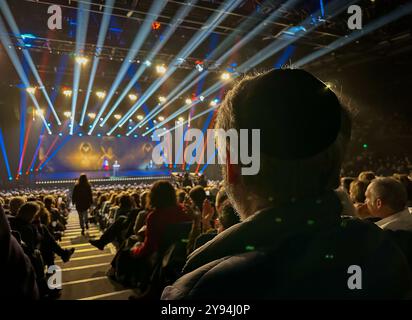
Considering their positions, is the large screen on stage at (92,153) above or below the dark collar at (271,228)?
above

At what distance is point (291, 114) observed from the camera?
67 centimetres

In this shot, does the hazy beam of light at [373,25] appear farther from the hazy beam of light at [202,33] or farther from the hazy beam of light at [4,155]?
the hazy beam of light at [4,155]

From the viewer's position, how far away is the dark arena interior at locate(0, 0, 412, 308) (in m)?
0.63

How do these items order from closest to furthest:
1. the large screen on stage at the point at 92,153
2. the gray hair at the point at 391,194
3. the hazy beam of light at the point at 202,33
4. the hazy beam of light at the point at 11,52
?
the gray hair at the point at 391,194 → the hazy beam of light at the point at 202,33 → the hazy beam of light at the point at 11,52 → the large screen on stage at the point at 92,153

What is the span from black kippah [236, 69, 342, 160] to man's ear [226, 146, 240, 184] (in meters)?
0.10

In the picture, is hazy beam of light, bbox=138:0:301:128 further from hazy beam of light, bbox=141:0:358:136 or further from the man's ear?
the man's ear

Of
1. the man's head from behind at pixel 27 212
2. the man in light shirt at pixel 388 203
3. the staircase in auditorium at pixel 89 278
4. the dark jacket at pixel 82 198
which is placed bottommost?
the staircase in auditorium at pixel 89 278

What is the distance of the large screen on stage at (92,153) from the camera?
977 inches

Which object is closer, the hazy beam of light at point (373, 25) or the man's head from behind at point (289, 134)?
the man's head from behind at point (289, 134)

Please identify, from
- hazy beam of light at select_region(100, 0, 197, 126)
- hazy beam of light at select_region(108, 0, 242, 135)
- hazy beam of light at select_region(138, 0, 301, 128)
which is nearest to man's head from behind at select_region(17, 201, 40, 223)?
hazy beam of light at select_region(100, 0, 197, 126)

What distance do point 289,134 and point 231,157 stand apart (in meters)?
0.17

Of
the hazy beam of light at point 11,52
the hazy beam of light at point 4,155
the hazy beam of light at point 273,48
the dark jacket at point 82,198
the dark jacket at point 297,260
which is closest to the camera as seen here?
the dark jacket at point 297,260

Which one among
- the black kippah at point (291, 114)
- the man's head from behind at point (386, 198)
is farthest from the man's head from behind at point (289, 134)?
the man's head from behind at point (386, 198)
